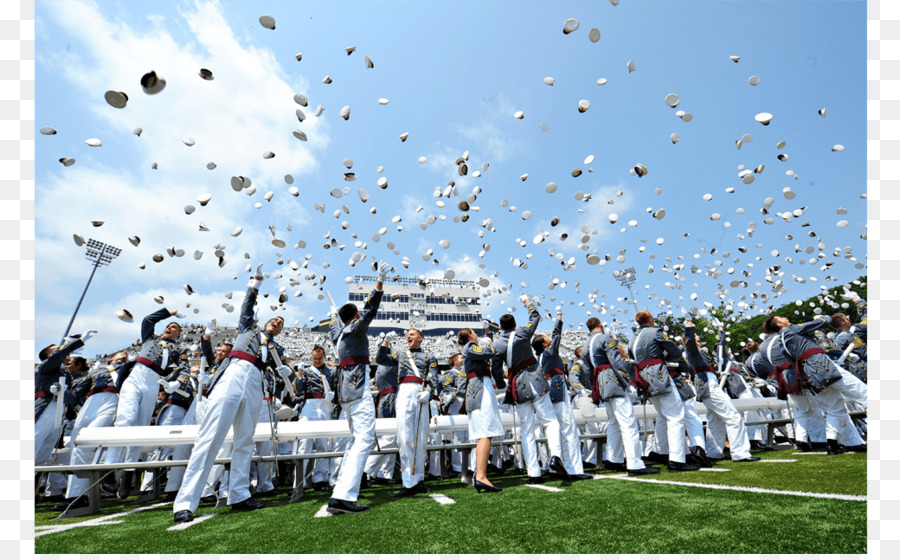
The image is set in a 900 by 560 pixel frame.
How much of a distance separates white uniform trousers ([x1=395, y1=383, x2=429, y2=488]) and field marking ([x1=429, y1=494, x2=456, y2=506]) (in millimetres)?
433

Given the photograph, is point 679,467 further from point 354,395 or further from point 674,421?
point 354,395

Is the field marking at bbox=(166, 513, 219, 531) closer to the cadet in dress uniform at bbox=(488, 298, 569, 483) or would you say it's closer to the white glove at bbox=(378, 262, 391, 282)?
the white glove at bbox=(378, 262, 391, 282)

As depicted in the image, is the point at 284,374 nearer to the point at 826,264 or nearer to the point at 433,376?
the point at 433,376

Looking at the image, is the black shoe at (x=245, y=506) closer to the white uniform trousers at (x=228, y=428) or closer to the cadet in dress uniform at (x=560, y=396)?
the white uniform trousers at (x=228, y=428)

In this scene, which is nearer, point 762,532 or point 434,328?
point 762,532

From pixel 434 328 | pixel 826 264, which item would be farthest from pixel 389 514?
pixel 434 328

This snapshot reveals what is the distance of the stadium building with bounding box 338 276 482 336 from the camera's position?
334 feet

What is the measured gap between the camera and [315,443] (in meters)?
8.75

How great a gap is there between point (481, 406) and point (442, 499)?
1.24 metres

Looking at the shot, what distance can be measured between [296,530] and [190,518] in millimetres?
1420

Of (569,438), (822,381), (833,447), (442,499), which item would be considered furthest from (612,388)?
(833,447)

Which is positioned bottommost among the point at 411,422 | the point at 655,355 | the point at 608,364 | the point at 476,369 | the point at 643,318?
the point at 411,422

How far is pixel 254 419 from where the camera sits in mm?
5008

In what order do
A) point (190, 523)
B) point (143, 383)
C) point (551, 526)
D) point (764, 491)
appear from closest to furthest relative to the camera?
point (551, 526) → point (764, 491) → point (190, 523) → point (143, 383)
